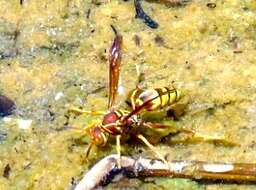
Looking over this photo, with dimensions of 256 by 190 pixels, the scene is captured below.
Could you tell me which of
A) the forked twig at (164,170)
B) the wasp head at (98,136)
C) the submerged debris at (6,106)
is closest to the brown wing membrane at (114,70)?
the wasp head at (98,136)

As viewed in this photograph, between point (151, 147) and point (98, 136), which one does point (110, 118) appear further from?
point (151, 147)

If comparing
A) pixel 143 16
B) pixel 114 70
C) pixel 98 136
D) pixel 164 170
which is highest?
pixel 143 16

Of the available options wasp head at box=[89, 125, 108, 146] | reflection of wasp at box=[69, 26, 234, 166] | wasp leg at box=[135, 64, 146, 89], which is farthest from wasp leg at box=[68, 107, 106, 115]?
wasp leg at box=[135, 64, 146, 89]

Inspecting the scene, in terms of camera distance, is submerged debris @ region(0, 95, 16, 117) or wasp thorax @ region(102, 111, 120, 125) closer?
wasp thorax @ region(102, 111, 120, 125)

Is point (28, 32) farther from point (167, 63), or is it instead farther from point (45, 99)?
point (167, 63)

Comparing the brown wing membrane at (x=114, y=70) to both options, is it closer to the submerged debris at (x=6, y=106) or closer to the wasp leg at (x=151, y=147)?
the wasp leg at (x=151, y=147)

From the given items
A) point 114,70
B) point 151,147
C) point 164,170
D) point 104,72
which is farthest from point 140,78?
point 164,170

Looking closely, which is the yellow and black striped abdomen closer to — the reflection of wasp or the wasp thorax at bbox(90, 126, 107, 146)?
the reflection of wasp
